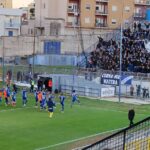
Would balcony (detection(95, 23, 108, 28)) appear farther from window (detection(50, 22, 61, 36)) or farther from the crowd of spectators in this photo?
the crowd of spectators

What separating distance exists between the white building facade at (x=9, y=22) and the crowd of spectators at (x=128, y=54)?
23.8 m

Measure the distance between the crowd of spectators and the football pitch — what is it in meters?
16.8

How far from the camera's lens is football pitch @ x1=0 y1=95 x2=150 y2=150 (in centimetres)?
2194

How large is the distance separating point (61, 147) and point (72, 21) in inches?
2093

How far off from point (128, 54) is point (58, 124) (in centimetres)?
3020

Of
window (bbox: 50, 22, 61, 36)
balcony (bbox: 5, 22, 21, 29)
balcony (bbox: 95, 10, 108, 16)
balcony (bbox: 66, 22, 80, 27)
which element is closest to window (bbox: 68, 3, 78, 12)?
balcony (bbox: 66, 22, 80, 27)

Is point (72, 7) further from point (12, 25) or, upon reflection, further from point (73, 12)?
A: point (12, 25)

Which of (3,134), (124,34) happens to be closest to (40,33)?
(124,34)

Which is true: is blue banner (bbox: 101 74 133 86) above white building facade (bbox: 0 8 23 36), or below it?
below

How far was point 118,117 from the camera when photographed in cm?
3025

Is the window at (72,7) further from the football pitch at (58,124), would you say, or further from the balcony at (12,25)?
the football pitch at (58,124)

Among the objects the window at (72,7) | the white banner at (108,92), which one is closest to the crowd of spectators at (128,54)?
the white banner at (108,92)

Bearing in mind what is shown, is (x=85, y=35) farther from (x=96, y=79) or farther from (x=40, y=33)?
(x=96, y=79)

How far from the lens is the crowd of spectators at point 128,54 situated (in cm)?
5353
